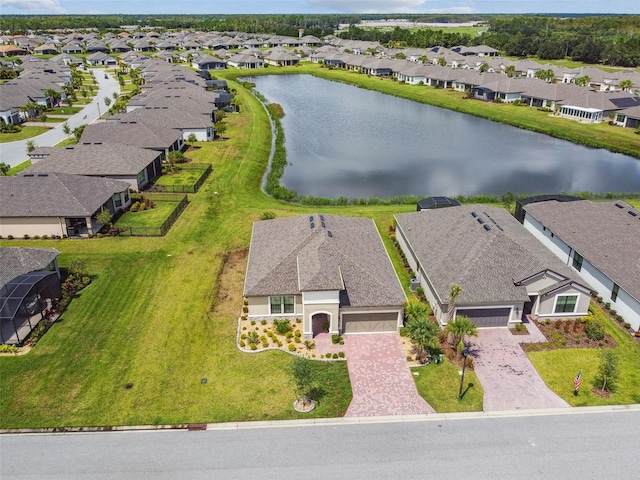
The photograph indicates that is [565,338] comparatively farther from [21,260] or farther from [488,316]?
[21,260]

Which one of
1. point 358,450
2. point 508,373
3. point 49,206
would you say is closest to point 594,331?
point 508,373

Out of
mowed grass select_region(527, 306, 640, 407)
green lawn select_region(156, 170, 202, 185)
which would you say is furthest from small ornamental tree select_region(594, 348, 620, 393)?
green lawn select_region(156, 170, 202, 185)

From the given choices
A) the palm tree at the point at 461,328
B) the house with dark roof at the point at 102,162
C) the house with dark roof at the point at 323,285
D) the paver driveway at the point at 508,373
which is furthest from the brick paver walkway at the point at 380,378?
the house with dark roof at the point at 102,162

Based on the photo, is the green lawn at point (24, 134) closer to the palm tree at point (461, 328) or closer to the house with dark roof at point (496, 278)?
the house with dark roof at point (496, 278)

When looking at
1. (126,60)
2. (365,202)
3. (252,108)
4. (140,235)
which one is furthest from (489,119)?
(126,60)

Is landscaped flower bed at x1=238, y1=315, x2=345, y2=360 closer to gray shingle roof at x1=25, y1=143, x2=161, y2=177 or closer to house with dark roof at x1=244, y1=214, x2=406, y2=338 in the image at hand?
house with dark roof at x1=244, y1=214, x2=406, y2=338

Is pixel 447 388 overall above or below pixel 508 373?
above
